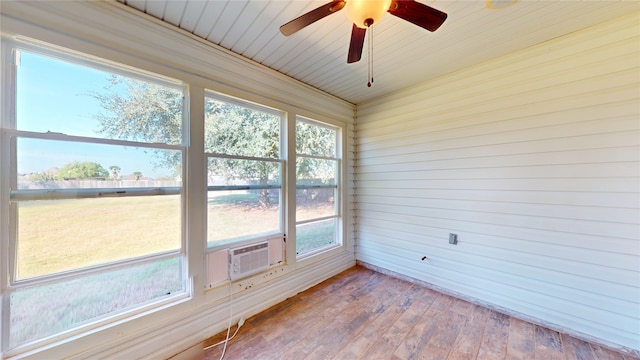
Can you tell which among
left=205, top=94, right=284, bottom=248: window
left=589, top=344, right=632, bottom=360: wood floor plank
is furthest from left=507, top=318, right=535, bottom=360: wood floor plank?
left=205, top=94, right=284, bottom=248: window

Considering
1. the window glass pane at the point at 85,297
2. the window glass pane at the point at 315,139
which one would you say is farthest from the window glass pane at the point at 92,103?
the window glass pane at the point at 315,139

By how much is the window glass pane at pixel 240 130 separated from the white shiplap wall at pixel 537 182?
6.21ft

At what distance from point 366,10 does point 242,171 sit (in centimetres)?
184

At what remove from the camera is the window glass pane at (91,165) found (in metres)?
1.39

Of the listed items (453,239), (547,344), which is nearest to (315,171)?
(453,239)

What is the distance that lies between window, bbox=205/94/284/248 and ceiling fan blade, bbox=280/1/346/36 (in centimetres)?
118

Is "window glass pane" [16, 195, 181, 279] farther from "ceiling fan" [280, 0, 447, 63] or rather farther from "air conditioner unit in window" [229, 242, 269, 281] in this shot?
"ceiling fan" [280, 0, 447, 63]

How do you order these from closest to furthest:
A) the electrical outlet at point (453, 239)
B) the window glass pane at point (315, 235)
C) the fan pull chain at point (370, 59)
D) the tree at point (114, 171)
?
1. the tree at point (114, 171)
2. the fan pull chain at point (370, 59)
3. the electrical outlet at point (453, 239)
4. the window glass pane at point (315, 235)

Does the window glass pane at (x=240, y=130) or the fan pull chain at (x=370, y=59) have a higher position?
the fan pull chain at (x=370, y=59)

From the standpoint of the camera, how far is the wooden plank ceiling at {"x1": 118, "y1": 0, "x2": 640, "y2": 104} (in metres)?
1.65

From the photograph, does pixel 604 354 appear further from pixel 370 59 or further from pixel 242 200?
pixel 242 200

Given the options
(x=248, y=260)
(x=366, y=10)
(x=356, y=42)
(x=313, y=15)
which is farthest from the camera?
(x=248, y=260)

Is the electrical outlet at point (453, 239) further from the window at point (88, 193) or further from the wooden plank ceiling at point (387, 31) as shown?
the window at point (88, 193)

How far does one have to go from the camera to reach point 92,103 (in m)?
1.58
